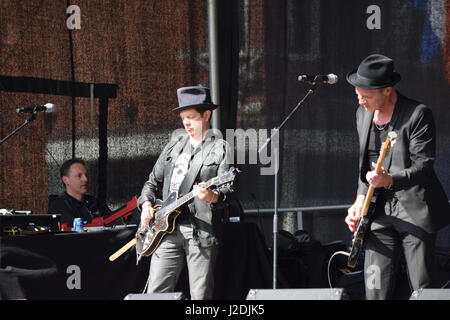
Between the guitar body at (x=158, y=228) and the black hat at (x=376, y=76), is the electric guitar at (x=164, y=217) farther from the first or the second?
the black hat at (x=376, y=76)

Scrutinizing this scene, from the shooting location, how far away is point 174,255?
5.39 metres

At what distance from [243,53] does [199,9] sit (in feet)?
1.94

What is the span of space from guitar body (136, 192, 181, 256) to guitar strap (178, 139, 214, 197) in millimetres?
87

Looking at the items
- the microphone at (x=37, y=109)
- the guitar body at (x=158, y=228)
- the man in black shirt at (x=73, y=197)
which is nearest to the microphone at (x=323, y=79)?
the guitar body at (x=158, y=228)

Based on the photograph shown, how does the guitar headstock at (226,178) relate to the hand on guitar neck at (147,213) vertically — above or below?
above

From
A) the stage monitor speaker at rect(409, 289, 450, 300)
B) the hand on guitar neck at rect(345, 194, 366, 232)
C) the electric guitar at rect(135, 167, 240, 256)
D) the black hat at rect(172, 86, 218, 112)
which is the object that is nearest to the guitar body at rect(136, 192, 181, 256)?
the electric guitar at rect(135, 167, 240, 256)

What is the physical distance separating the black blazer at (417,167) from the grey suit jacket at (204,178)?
4.03 feet

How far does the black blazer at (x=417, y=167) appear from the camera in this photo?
447cm

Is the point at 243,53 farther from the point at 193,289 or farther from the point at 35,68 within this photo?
the point at 193,289

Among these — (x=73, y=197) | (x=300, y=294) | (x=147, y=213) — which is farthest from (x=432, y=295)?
(x=73, y=197)

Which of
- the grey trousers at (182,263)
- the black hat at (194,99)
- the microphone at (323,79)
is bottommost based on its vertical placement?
the grey trousers at (182,263)

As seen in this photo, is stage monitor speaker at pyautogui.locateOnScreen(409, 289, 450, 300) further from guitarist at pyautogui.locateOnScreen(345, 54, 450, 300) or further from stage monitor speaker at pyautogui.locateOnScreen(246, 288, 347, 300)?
guitarist at pyautogui.locateOnScreen(345, 54, 450, 300)

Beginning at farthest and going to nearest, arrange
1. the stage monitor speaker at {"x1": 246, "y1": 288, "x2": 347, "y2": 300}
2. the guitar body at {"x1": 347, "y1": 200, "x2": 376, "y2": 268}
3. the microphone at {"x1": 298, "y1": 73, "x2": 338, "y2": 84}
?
the microphone at {"x1": 298, "y1": 73, "x2": 338, "y2": 84}, the guitar body at {"x1": 347, "y1": 200, "x2": 376, "y2": 268}, the stage monitor speaker at {"x1": 246, "y1": 288, "x2": 347, "y2": 300}

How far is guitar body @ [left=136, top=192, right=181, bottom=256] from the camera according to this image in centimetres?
536
